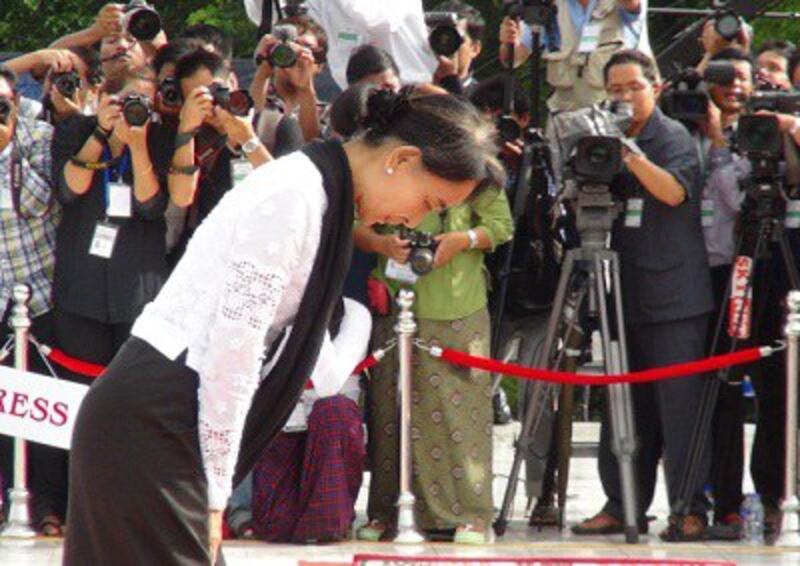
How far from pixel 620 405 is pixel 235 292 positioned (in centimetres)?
461

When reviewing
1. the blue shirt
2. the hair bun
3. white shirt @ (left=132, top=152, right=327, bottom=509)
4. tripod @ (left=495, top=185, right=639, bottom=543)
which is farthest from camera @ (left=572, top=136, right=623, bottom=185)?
white shirt @ (left=132, top=152, right=327, bottom=509)

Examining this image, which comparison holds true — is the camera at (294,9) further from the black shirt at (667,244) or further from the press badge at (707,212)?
the press badge at (707,212)

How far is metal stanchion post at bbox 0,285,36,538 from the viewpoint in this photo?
7.75m

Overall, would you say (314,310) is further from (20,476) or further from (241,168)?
(20,476)

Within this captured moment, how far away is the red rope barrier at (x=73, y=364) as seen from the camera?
25.3 feet

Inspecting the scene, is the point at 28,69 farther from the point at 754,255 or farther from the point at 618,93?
the point at 754,255

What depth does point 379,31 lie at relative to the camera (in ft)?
29.4

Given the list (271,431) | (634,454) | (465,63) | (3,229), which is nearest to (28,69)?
(3,229)

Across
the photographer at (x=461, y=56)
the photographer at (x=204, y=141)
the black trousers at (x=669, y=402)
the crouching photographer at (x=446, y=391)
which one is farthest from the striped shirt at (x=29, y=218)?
the black trousers at (x=669, y=402)

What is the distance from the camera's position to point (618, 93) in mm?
8055

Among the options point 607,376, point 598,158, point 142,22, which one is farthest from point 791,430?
point 142,22

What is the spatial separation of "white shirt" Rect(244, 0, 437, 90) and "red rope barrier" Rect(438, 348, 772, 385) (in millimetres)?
1681

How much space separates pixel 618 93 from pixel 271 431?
14.7ft

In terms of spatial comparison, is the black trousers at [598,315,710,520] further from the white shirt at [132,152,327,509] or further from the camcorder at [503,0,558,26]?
the white shirt at [132,152,327,509]
